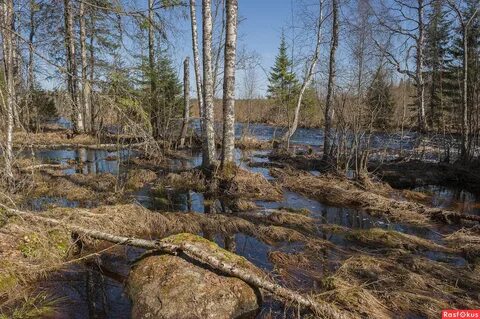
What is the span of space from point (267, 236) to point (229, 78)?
4.63 m

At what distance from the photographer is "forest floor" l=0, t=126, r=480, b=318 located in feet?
13.6

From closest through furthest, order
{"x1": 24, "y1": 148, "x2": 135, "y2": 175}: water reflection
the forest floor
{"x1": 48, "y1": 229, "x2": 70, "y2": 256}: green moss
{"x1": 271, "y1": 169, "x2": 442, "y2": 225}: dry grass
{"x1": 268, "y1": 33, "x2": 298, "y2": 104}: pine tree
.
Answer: the forest floor
{"x1": 48, "y1": 229, "x2": 70, "y2": 256}: green moss
{"x1": 271, "y1": 169, "x2": 442, "y2": 225}: dry grass
{"x1": 24, "y1": 148, "x2": 135, "y2": 175}: water reflection
{"x1": 268, "y1": 33, "x2": 298, "y2": 104}: pine tree

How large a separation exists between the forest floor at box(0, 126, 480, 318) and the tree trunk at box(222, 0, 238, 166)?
2.06 ft

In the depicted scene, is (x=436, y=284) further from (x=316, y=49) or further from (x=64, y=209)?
(x=316, y=49)

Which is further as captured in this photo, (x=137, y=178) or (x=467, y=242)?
(x=137, y=178)

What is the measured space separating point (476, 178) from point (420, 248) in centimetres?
698

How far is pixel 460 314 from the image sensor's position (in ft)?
13.3

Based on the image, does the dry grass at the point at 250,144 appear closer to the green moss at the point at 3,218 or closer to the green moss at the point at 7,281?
the green moss at the point at 3,218

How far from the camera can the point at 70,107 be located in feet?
14.7

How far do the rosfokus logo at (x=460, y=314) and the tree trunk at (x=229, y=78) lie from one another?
6.42 m

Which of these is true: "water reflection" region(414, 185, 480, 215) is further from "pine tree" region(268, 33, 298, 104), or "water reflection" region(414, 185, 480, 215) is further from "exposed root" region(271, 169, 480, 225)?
"pine tree" region(268, 33, 298, 104)

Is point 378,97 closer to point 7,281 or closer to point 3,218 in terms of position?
point 3,218

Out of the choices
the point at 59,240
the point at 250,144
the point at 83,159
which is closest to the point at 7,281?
the point at 59,240

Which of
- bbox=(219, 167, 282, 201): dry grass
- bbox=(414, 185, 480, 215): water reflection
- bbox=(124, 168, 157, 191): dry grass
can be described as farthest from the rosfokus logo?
bbox=(124, 168, 157, 191): dry grass
